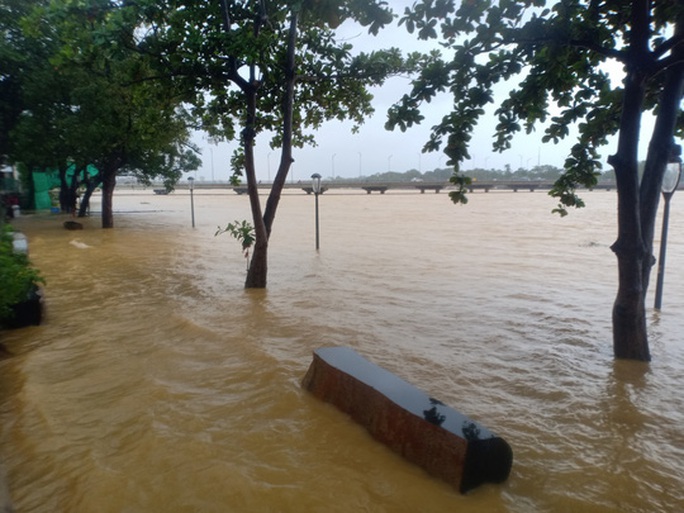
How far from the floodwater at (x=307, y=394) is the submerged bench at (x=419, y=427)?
0.33ft

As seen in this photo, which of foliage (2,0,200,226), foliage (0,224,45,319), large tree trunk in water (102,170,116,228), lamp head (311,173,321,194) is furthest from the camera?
large tree trunk in water (102,170,116,228)

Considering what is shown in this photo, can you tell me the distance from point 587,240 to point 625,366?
589 inches

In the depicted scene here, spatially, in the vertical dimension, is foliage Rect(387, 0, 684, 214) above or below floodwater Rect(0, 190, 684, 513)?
above

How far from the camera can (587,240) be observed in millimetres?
18734

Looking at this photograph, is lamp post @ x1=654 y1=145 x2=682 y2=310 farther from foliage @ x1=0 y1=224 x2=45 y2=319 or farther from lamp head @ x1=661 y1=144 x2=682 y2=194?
foliage @ x1=0 y1=224 x2=45 y2=319

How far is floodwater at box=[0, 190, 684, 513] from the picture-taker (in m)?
3.05

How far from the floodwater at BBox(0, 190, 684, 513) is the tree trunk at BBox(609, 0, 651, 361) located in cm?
36

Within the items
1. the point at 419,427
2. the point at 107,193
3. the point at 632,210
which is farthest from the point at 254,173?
the point at 107,193

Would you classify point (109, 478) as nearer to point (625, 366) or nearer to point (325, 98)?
point (625, 366)

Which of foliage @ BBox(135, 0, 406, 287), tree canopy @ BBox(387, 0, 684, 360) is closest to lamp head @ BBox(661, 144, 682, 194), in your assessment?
tree canopy @ BBox(387, 0, 684, 360)

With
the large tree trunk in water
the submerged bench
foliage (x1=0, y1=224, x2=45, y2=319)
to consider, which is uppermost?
the large tree trunk in water

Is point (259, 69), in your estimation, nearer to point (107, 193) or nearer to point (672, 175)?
point (672, 175)

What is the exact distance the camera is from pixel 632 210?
5.07 meters

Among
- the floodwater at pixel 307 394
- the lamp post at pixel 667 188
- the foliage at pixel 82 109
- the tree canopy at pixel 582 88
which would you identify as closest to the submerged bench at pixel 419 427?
the floodwater at pixel 307 394
